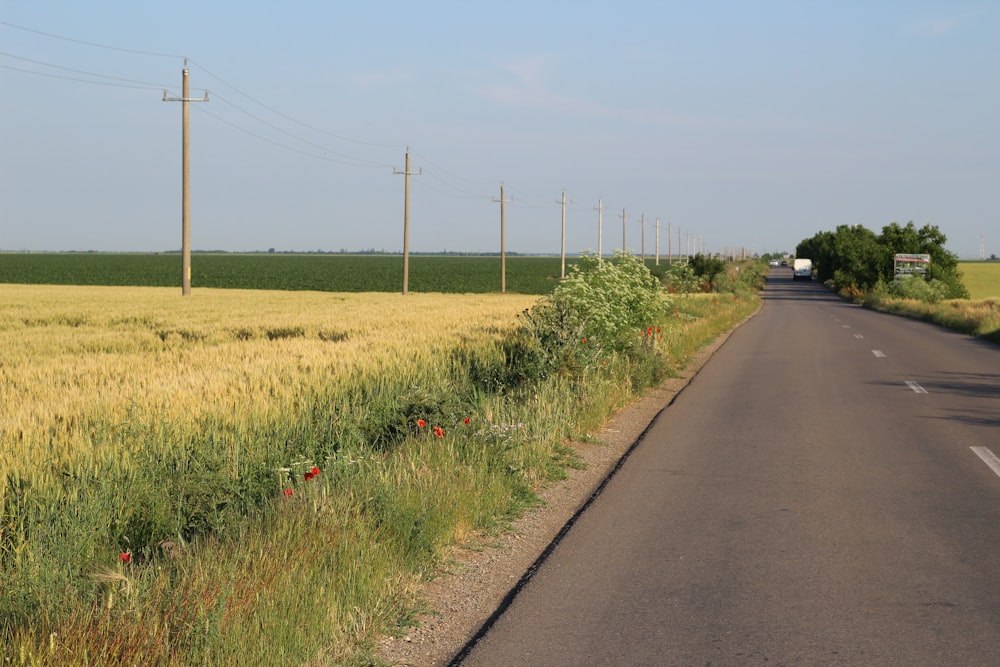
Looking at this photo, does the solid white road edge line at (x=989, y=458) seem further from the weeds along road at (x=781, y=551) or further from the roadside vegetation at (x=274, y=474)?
the roadside vegetation at (x=274, y=474)

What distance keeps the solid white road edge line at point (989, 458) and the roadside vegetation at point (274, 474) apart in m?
4.14

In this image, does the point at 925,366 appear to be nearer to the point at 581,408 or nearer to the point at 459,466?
the point at 581,408

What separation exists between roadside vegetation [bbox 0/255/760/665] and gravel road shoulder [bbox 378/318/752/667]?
0.14 meters

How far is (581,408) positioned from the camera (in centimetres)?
1205

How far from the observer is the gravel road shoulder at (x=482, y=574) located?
4949 mm

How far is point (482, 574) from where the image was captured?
6137 mm

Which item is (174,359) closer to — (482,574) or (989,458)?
(482,574)

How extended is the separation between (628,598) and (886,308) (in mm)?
47109

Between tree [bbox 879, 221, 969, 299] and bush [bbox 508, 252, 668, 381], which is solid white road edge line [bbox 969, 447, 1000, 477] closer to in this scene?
bush [bbox 508, 252, 668, 381]

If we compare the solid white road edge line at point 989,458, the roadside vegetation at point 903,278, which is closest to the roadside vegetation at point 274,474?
the solid white road edge line at point 989,458

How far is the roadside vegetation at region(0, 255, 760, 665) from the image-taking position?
4582 mm

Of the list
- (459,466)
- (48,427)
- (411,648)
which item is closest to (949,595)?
(411,648)

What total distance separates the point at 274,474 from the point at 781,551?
3.94 meters

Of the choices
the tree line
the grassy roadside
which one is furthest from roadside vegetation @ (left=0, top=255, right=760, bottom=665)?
the tree line
